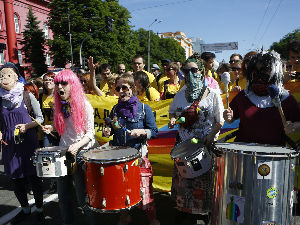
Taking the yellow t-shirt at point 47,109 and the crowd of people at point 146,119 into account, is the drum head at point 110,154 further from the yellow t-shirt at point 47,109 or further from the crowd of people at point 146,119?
the yellow t-shirt at point 47,109

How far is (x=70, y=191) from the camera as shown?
2990 mm

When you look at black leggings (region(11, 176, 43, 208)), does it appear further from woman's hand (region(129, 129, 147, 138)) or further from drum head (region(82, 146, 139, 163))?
woman's hand (region(129, 129, 147, 138))

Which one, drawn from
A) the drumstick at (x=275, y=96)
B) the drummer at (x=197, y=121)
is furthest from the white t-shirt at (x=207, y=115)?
the drumstick at (x=275, y=96)

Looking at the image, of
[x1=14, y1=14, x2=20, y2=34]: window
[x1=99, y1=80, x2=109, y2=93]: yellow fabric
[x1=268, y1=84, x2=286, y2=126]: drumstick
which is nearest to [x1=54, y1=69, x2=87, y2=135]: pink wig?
[x1=268, y1=84, x2=286, y2=126]: drumstick

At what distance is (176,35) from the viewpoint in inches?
4638

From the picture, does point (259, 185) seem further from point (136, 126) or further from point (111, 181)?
point (136, 126)

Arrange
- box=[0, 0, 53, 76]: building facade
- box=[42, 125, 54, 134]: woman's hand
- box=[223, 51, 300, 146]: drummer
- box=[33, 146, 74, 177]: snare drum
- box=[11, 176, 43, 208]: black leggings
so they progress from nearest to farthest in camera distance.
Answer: box=[223, 51, 300, 146]: drummer, box=[33, 146, 74, 177]: snare drum, box=[42, 125, 54, 134]: woman's hand, box=[11, 176, 43, 208]: black leggings, box=[0, 0, 53, 76]: building facade

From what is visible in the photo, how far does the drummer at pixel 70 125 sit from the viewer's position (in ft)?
9.59

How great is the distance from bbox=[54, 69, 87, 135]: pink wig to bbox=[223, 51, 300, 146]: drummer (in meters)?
1.71

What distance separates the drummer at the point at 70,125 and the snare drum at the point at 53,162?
11 centimetres

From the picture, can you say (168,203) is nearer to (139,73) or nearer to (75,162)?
(75,162)

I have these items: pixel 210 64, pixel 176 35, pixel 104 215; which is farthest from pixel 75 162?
pixel 176 35

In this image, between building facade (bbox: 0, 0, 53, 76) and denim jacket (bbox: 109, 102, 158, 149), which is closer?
denim jacket (bbox: 109, 102, 158, 149)

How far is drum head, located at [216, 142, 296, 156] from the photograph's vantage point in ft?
6.49
